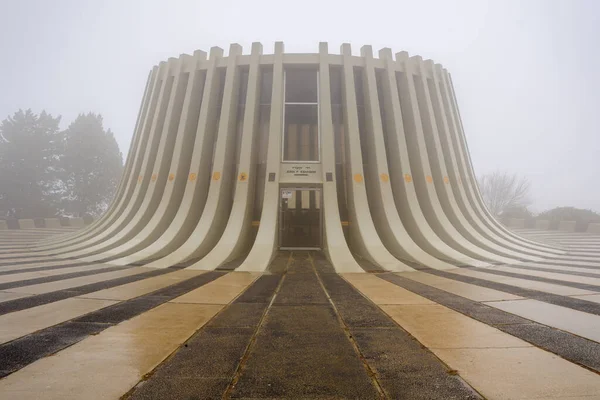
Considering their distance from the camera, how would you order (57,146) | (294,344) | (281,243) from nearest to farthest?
(294,344)
(281,243)
(57,146)

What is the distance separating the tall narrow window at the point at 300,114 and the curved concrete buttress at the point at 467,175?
21.2 ft

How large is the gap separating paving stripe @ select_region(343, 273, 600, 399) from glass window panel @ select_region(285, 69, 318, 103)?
36.0 ft

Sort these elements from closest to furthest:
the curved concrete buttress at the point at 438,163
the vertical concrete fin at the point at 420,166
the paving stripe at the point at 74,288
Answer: the paving stripe at the point at 74,288, the vertical concrete fin at the point at 420,166, the curved concrete buttress at the point at 438,163

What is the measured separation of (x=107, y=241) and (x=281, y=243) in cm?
661

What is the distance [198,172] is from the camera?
1202 cm

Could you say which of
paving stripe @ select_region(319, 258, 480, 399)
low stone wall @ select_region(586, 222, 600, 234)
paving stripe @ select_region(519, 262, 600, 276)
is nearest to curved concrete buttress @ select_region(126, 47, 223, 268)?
paving stripe @ select_region(319, 258, 480, 399)

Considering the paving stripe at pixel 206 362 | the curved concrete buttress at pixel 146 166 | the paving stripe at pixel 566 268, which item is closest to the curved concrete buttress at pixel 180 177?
the curved concrete buttress at pixel 146 166

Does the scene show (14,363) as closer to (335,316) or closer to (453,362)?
(335,316)

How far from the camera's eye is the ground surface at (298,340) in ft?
7.51

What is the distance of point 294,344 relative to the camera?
3.11m

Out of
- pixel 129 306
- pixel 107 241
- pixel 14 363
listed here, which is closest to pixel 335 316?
pixel 129 306

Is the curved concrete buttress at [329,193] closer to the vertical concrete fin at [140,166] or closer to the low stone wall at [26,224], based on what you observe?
the vertical concrete fin at [140,166]

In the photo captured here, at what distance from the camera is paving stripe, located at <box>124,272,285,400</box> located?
221 cm

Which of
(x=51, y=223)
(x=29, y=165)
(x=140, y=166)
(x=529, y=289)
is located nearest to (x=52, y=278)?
(x=140, y=166)
